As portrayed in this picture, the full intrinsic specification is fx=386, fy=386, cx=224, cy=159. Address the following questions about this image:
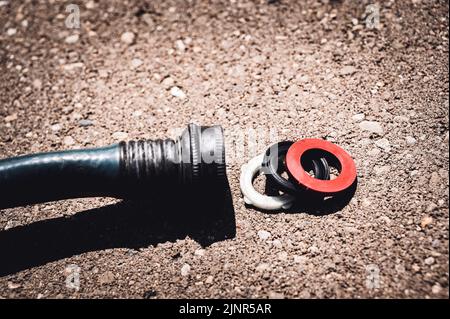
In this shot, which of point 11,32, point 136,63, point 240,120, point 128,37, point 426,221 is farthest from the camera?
point 11,32

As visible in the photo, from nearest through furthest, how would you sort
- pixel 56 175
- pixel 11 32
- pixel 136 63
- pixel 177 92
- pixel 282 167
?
pixel 56 175, pixel 282 167, pixel 177 92, pixel 136 63, pixel 11 32

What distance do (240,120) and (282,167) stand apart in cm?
57

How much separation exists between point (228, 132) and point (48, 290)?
1687 mm

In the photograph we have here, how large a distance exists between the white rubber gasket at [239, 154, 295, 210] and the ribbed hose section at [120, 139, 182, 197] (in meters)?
0.52

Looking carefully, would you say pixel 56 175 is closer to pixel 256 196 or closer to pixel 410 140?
pixel 256 196

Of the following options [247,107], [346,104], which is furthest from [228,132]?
[346,104]

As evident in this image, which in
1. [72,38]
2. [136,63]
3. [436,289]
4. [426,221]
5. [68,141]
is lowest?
[436,289]

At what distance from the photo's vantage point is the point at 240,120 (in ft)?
10.3

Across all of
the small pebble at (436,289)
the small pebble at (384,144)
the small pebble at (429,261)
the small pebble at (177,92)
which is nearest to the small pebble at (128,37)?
the small pebble at (177,92)

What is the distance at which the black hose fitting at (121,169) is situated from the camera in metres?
2.38

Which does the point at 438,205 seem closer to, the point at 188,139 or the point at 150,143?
the point at 188,139

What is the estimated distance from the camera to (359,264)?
7.93 ft

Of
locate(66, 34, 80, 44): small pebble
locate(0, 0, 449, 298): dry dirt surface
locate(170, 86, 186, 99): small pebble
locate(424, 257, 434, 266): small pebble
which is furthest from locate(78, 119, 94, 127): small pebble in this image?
locate(424, 257, 434, 266): small pebble

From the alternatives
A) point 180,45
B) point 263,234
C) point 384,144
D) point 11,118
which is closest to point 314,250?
point 263,234
